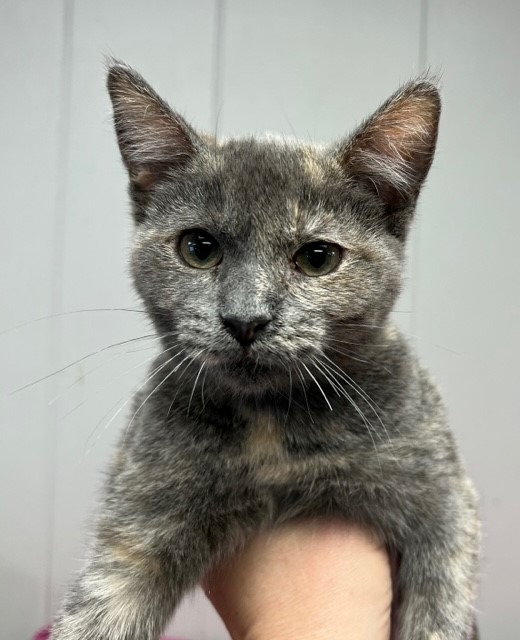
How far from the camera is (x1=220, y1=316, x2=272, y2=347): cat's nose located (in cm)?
71

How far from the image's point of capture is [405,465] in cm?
87

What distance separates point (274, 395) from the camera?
2.82 ft

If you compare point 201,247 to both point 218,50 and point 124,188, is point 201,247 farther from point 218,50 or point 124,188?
point 218,50

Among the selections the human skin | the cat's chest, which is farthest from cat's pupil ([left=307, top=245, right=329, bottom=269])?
the human skin

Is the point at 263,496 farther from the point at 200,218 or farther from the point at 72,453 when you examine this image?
the point at 72,453

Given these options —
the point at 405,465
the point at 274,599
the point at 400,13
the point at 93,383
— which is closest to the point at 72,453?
the point at 93,383

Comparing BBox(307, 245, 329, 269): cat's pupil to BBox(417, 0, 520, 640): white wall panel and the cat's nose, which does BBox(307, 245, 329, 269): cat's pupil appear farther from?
→ BBox(417, 0, 520, 640): white wall panel

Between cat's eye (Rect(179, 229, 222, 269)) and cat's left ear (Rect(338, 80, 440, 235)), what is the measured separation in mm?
227

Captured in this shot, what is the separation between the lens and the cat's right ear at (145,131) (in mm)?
869

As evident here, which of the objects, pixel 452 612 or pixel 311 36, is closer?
pixel 452 612

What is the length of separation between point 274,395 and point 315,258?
8.0 inches

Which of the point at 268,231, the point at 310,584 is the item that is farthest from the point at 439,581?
the point at 268,231

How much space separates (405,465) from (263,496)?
0.21 metres

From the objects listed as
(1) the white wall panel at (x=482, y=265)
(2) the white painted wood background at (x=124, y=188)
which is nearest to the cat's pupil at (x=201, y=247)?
(2) the white painted wood background at (x=124, y=188)
